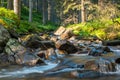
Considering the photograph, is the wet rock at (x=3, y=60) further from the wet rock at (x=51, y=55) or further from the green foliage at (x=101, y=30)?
the green foliage at (x=101, y=30)

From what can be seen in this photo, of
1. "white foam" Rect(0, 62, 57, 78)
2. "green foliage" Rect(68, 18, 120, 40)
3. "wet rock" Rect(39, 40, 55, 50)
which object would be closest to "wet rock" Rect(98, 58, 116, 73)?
"white foam" Rect(0, 62, 57, 78)

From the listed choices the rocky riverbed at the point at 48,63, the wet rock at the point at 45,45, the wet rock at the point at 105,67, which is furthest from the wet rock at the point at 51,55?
the wet rock at the point at 105,67

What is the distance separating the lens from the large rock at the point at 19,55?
412 inches

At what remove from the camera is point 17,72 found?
9.10 m

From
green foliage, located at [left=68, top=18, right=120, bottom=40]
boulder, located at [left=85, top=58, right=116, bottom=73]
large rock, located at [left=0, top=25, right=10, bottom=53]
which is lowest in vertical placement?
green foliage, located at [left=68, top=18, right=120, bottom=40]

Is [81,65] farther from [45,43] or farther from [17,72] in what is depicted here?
[45,43]

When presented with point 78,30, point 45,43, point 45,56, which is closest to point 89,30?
point 78,30

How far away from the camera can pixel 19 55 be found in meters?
10.8

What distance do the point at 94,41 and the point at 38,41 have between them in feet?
19.7

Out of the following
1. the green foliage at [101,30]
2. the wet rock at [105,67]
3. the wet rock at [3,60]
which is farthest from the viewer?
the green foliage at [101,30]

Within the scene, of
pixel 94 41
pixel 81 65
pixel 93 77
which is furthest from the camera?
pixel 94 41

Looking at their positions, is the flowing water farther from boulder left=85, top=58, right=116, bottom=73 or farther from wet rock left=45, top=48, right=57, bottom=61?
wet rock left=45, top=48, right=57, bottom=61

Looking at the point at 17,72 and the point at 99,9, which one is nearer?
the point at 17,72

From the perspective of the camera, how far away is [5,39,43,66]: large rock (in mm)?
10453
